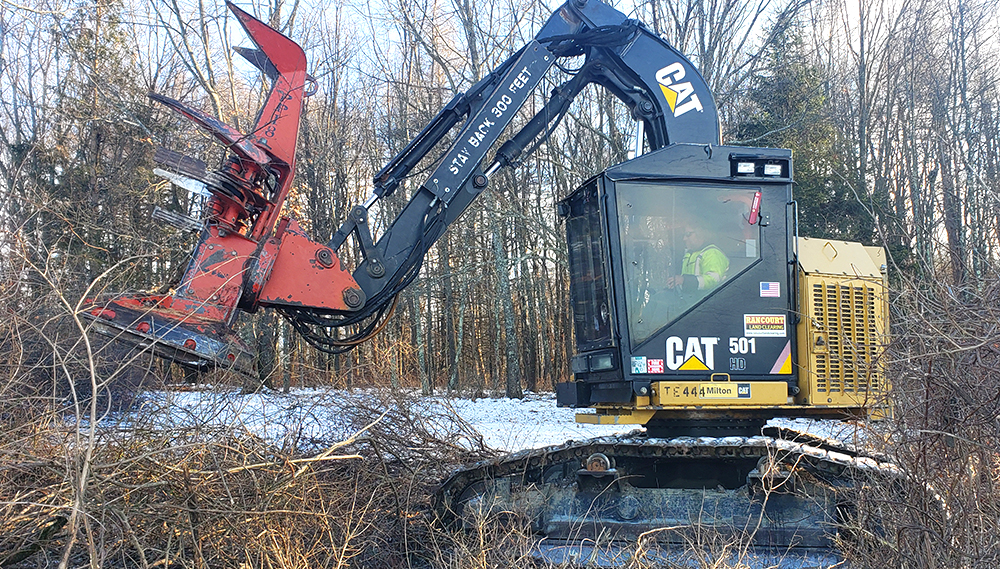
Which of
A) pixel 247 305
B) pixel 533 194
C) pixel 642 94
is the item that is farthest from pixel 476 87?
pixel 533 194

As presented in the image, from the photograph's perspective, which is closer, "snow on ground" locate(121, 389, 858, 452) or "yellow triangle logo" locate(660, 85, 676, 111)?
"snow on ground" locate(121, 389, 858, 452)

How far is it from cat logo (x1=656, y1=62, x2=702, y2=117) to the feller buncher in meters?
0.02

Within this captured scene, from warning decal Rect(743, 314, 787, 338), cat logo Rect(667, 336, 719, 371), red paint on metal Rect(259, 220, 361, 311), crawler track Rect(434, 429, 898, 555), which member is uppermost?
red paint on metal Rect(259, 220, 361, 311)

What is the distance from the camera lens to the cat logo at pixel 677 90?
5.61 meters

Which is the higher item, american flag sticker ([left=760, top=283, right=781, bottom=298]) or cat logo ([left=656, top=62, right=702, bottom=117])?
cat logo ([left=656, top=62, right=702, bottom=117])

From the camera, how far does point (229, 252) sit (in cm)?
498

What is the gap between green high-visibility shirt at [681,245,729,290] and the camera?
509cm

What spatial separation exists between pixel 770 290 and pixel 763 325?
0.26m

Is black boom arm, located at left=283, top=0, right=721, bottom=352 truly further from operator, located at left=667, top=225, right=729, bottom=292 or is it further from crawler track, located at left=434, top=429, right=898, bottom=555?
crawler track, located at left=434, top=429, right=898, bottom=555

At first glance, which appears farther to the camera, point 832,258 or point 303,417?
point 303,417

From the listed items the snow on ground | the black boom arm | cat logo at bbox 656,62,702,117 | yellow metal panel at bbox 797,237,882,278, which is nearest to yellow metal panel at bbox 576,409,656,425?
the snow on ground

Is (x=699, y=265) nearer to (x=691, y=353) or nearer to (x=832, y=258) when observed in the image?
(x=691, y=353)

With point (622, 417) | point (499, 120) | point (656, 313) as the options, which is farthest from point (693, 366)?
point (499, 120)

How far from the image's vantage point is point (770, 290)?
16.9 ft
